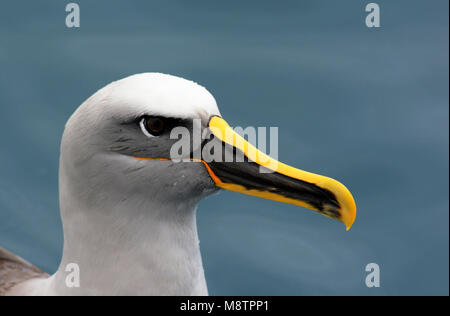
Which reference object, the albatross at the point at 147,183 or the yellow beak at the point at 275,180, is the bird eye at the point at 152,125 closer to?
the albatross at the point at 147,183

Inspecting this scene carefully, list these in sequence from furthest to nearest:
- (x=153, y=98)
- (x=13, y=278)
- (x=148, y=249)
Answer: (x=13, y=278) < (x=148, y=249) < (x=153, y=98)

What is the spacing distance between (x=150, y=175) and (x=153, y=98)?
0.38m

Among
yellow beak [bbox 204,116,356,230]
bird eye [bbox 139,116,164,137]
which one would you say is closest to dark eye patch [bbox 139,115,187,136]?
bird eye [bbox 139,116,164,137]

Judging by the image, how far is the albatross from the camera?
11.1 ft

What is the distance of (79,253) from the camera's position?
363cm

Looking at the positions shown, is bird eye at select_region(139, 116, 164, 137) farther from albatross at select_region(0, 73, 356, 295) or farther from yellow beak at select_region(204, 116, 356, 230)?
yellow beak at select_region(204, 116, 356, 230)

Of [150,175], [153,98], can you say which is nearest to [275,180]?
[150,175]

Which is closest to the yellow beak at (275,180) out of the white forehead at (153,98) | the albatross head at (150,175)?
the albatross head at (150,175)

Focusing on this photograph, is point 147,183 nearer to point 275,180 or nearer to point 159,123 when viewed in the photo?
point 159,123

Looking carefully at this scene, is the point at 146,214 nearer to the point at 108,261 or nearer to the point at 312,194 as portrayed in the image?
the point at 108,261

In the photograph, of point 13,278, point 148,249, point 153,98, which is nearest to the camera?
point 153,98

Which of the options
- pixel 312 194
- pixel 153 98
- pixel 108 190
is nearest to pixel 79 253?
pixel 108 190

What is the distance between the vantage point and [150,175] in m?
3.44
